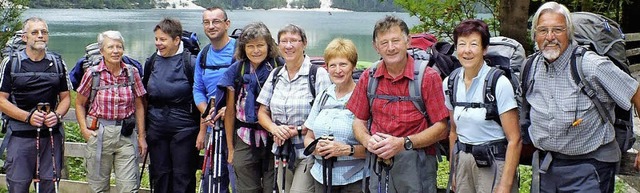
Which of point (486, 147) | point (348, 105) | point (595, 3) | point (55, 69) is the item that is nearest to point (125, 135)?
point (55, 69)

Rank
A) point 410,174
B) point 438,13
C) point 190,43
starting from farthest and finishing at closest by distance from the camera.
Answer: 1. point 438,13
2. point 190,43
3. point 410,174

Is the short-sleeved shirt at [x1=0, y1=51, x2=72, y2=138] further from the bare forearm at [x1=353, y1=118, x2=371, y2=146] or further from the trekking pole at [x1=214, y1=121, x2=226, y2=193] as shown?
the bare forearm at [x1=353, y1=118, x2=371, y2=146]

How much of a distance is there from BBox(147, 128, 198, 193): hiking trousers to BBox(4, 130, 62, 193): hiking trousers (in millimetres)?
825

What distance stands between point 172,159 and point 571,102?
3.09 m

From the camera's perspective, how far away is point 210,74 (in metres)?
4.84

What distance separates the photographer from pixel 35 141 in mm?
5109

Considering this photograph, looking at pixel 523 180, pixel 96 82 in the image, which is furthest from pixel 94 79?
pixel 523 180

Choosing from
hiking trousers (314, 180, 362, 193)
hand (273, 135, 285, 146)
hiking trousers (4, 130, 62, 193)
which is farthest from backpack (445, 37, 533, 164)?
hiking trousers (4, 130, 62, 193)

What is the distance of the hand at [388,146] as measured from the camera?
364 centimetres

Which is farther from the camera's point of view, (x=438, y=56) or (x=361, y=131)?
(x=438, y=56)

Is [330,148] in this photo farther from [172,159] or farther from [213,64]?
[172,159]

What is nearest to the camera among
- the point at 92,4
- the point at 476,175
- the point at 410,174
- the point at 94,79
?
the point at 476,175

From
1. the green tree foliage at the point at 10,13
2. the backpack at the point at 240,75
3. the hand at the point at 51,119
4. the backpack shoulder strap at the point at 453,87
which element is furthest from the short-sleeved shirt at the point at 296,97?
the green tree foliage at the point at 10,13

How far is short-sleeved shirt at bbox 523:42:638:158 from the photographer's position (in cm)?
324
